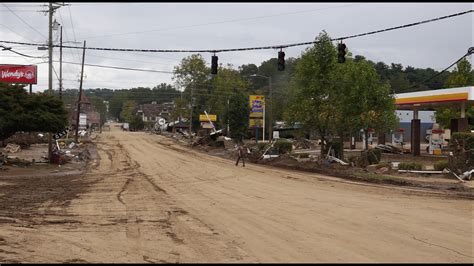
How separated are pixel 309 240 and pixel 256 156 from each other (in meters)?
31.8

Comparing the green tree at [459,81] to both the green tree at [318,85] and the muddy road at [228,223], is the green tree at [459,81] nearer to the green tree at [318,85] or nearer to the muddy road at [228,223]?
the green tree at [318,85]

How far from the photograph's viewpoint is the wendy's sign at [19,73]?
1797 inches

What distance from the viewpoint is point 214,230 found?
38.2ft

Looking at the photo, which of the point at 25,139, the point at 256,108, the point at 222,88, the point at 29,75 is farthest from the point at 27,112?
the point at 222,88

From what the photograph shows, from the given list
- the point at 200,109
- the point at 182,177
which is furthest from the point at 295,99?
the point at 200,109

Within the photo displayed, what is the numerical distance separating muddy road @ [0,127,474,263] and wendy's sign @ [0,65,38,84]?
2411 cm

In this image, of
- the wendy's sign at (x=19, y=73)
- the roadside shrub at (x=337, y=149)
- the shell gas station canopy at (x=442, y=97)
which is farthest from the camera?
the wendy's sign at (x=19, y=73)

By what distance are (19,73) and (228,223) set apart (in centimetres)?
3886

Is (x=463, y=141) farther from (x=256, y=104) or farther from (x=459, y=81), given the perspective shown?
(x=256, y=104)

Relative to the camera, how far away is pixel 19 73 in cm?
4594

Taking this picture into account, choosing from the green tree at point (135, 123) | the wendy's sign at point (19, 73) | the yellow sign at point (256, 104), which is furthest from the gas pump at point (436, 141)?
the green tree at point (135, 123)

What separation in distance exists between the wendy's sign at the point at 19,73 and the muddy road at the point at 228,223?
24.1 meters

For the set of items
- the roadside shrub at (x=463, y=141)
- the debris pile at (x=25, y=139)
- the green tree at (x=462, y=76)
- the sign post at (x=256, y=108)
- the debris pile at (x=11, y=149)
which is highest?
the green tree at (x=462, y=76)

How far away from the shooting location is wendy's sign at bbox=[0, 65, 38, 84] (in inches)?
1797
